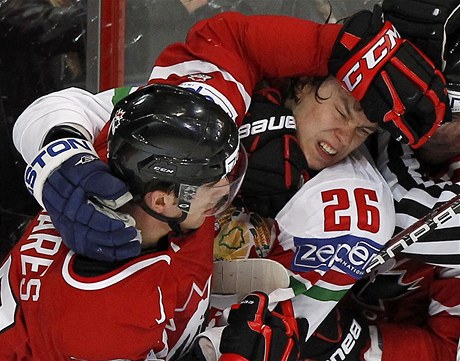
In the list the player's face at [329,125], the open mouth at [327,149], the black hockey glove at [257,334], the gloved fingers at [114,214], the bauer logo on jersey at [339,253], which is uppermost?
the gloved fingers at [114,214]

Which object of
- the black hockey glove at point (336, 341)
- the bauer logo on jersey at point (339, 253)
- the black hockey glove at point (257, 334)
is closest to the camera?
the black hockey glove at point (257, 334)

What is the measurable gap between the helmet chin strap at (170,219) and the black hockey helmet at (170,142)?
2 cm

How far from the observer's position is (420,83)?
3.96 ft

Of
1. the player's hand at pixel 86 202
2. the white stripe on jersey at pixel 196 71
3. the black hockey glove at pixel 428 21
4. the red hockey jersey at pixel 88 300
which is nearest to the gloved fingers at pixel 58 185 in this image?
the player's hand at pixel 86 202

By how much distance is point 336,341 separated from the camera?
1.43 m

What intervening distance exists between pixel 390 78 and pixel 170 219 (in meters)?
0.40

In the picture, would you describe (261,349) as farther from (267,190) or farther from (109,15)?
(109,15)

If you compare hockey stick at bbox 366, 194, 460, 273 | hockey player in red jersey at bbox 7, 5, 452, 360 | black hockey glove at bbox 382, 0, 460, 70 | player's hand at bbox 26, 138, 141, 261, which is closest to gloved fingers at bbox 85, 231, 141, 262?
player's hand at bbox 26, 138, 141, 261

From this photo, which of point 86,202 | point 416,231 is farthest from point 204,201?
point 416,231

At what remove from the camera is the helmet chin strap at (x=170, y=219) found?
1.09m

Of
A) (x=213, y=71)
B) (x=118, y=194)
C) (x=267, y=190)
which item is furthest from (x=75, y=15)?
(x=118, y=194)

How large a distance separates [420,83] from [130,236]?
492mm

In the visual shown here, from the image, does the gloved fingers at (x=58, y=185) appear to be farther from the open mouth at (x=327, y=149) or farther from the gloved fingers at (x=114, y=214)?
the open mouth at (x=327, y=149)

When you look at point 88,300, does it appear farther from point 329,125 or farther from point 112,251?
point 329,125
